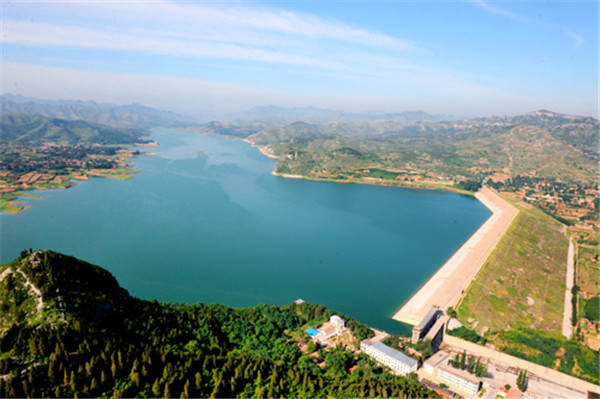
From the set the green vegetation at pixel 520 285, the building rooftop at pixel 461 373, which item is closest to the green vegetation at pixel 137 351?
the building rooftop at pixel 461 373

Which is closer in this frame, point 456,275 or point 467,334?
point 467,334

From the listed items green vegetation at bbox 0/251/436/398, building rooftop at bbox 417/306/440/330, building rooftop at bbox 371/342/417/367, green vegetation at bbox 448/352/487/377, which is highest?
green vegetation at bbox 0/251/436/398

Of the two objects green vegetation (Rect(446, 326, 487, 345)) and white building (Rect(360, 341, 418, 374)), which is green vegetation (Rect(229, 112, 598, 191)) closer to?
green vegetation (Rect(446, 326, 487, 345))

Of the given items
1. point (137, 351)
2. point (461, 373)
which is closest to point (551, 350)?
Result: point (461, 373)

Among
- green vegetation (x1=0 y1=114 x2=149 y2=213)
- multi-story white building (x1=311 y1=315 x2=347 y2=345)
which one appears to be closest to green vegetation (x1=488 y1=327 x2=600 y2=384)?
multi-story white building (x1=311 y1=315 x2=347 y2=345)

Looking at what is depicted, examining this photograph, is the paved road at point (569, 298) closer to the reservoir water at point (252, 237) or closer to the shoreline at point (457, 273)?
the shoreline at point (457, 273)

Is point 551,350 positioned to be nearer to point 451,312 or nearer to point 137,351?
point 451,312
